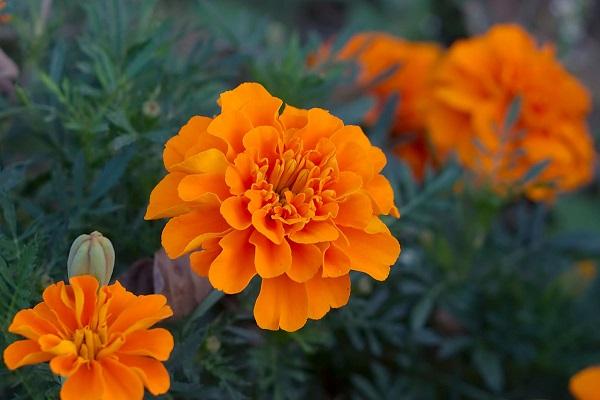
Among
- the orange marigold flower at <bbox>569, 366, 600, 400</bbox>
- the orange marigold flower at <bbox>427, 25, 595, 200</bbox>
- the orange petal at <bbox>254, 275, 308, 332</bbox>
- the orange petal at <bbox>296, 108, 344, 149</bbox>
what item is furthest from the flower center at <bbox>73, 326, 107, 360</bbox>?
the orange marigold flower at <bbox>427, 25, 595, 200</bbox>

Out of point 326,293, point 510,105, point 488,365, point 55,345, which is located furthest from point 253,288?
point 510,105

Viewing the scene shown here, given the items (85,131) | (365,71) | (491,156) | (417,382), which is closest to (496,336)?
(417,382)

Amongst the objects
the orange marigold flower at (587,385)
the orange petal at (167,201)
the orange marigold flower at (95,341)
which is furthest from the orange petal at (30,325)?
the orange marigold flower at (587,385)

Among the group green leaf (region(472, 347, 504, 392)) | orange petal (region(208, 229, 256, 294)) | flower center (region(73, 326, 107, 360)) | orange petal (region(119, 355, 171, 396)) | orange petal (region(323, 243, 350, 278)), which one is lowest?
green leaf (region(472, 347, 504, 392))

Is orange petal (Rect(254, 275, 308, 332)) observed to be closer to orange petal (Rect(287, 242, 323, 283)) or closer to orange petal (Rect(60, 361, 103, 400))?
orange petal (Rect(287, 242, 323, 283))

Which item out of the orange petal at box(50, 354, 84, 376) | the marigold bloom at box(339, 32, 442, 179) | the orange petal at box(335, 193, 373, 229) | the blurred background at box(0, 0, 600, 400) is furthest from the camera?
the marigold bloom at box(339, 32, 442, 179)

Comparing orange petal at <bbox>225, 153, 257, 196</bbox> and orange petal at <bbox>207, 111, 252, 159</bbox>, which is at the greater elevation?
orange petal at <bbox>207, 111, 252, 159</bbox>

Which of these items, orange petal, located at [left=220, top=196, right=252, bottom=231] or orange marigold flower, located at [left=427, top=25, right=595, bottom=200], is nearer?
orange petal, located at [left=220, top=196, right=252, bottom=231]

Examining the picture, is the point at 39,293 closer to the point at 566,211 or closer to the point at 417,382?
the point at 417,382
